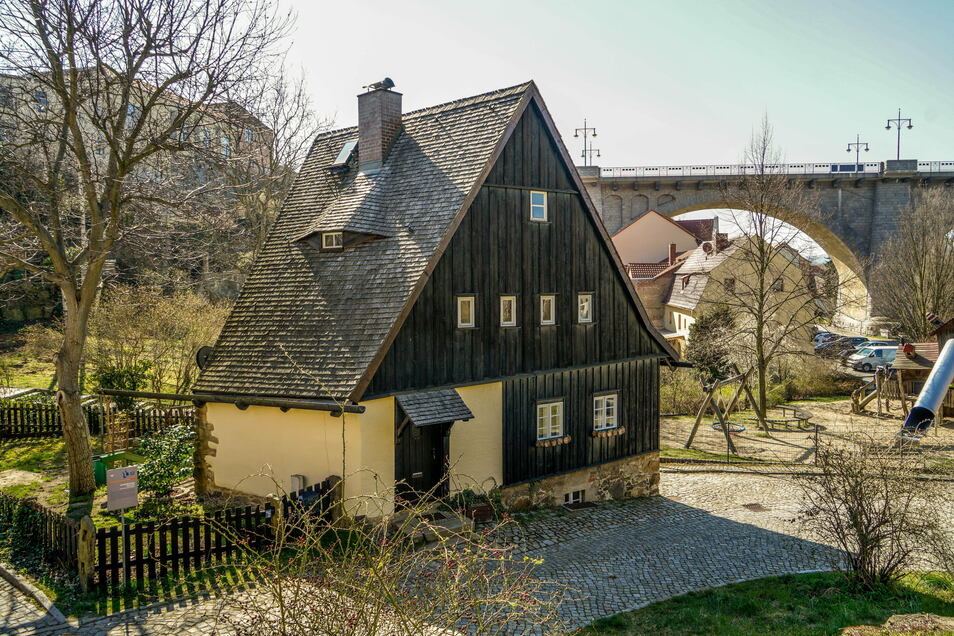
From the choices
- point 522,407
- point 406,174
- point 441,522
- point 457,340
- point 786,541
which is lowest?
point 786,541

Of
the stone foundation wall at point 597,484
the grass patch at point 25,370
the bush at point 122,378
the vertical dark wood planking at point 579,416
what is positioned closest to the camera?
the vertical dark wood planking at point 579,416

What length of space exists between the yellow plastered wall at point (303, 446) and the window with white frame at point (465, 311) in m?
2.34

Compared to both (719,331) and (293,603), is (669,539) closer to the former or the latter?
(293,603)

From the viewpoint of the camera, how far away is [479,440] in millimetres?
14586

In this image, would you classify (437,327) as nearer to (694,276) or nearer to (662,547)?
(662,547)

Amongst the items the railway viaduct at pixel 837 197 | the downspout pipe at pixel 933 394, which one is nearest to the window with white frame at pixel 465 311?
the downspout pipe at pixel 933 394

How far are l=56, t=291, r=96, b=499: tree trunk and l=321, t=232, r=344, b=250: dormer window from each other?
479 cm

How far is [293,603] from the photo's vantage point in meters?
4.87

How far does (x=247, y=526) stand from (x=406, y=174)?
8042 millimetres

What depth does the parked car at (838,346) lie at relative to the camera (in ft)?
128

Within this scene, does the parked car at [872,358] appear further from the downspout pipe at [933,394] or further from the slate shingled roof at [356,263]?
the slate shingled roof at [356,263]

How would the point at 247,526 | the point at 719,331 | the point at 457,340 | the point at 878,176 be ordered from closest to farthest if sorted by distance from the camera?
the point at 247,526 → the point at 457,340 → the point at 719,331 → the point at 878,176

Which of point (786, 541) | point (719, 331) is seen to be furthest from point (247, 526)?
point (719, 331)

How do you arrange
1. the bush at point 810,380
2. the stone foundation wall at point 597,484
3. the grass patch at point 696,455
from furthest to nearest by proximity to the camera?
the bush at point 810,380
the grass patch at point 696,455
the stone foundation wall at point 597,484
